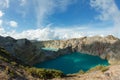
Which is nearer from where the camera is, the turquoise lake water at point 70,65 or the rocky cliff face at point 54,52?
the turquoise lake water at point 70,65

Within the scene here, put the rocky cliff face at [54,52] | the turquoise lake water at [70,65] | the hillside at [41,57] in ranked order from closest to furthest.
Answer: the hillside at [41,57] → the turquoise lake water at [70,65] → the rocky cliff face at [54,52]

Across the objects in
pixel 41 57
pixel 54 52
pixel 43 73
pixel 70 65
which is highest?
pixel 54 52

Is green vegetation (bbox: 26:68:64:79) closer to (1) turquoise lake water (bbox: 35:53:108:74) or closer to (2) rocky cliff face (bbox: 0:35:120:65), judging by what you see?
(1) turquoise lake water (bbox: 35:53:108:74)

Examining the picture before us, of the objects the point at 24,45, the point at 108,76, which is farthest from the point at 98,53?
the point at 108,76

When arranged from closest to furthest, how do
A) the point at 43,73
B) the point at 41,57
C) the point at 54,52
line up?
1. the point at 43,73
2. the point at 41,57
3. the point at 54,52

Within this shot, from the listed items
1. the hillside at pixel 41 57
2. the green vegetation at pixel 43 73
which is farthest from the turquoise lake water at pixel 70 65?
the green vegetation at pixel 43 73

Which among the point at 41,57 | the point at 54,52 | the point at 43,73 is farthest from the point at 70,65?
the point at 43,73

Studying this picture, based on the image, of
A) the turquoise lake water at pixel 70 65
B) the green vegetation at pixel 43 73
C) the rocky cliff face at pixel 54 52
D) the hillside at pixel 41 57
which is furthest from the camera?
the rocky cliff face at pixel 54 52

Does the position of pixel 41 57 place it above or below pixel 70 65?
above

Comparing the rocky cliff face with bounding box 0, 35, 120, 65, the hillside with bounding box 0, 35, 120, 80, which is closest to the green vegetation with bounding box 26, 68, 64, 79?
the hillside with bounding box 0, 35, 120, 80

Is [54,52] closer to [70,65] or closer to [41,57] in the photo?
[41,57]

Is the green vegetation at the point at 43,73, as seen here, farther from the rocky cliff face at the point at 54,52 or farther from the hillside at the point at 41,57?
the rocky cliff face at the point at 54,52
